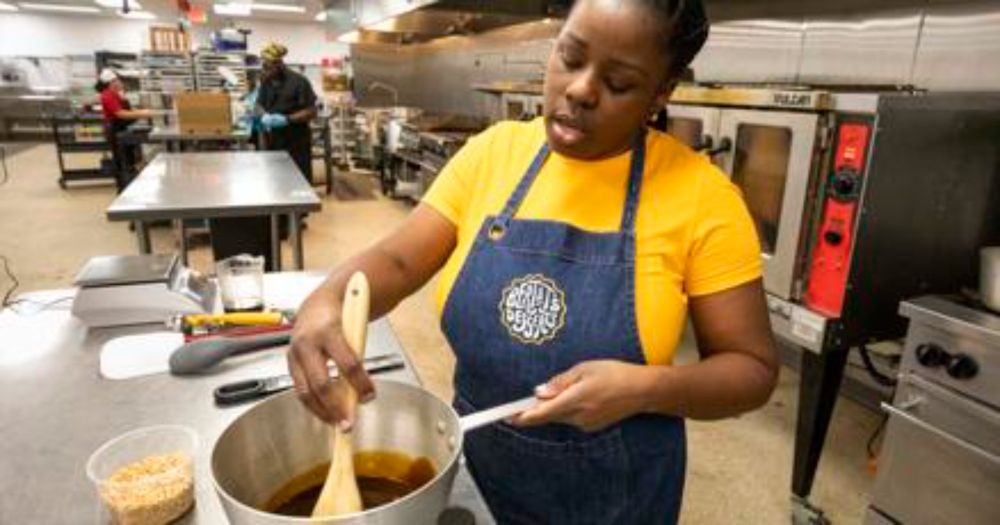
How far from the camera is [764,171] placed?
222 centimetres

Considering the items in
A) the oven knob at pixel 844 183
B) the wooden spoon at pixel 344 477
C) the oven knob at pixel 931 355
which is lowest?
the oven knob at pixel 931 355

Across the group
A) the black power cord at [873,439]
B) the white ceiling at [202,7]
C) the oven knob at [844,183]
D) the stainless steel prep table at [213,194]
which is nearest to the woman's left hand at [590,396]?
the oven knob at [844,183]

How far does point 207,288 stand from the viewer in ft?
5.24

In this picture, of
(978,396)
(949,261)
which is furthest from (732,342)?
(949,261)

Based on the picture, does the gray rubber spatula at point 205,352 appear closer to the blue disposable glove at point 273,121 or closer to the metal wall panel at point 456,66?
the metal wall panel at point 456,66

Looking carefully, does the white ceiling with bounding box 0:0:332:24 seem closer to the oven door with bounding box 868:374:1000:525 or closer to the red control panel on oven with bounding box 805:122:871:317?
the red control panel on oven with bounding box 805:122:871:317

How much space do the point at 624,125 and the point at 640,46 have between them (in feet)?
0.36

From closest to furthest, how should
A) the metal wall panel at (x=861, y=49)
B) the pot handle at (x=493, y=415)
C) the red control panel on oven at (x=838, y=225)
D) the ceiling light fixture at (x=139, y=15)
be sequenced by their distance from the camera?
1. the pot handle at (x=493, y=415)
2. the red control panel on oven at (x=838, y=225)
3. the metal wall panel at (x=861, y=49)
4. the ceiling light fixture at (x=139, y=15)

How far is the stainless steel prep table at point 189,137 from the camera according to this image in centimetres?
495

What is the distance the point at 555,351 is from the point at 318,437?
326 mm

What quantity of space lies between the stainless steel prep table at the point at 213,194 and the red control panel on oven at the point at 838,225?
1.92 m

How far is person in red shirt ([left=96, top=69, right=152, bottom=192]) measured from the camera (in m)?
6.55

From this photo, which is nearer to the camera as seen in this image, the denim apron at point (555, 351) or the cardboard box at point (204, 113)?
the denim apron at point (555, 351)

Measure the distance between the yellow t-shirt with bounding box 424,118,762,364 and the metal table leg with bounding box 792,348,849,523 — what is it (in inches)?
54.4
